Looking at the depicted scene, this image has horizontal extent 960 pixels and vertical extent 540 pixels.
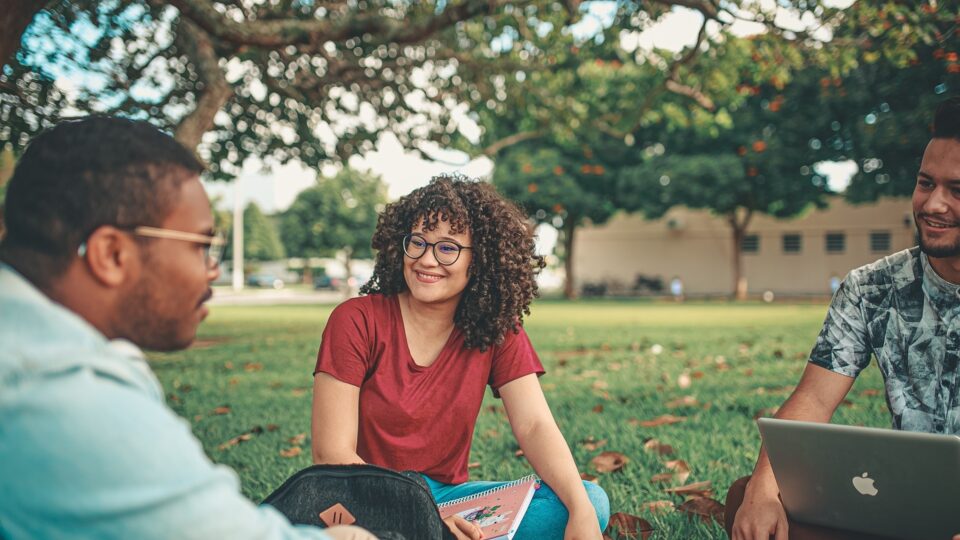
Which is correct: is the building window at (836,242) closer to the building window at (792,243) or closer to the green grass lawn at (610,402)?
the building window at (792,243)

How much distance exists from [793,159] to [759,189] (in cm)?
201

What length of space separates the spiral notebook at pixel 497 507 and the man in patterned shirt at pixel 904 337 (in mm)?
720

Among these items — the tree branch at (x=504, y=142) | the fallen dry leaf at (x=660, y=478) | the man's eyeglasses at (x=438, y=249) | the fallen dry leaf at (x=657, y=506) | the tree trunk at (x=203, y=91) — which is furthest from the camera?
the tree branch at (x=504, y=142)

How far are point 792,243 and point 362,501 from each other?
35.5 metres

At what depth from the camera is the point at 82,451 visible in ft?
3.36

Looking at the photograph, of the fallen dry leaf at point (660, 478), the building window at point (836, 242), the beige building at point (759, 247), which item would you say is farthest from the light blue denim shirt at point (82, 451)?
the building window at point (836, 242)

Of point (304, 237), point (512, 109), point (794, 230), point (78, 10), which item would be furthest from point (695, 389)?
point (304, 237)

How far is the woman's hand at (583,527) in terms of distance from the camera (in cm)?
231

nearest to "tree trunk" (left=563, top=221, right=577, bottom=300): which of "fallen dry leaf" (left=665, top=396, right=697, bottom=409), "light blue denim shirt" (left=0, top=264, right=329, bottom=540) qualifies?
"fallen dry leaf" (left=665, top=396, right=697, bottom=409)

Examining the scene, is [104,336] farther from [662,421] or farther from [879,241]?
[879,241]

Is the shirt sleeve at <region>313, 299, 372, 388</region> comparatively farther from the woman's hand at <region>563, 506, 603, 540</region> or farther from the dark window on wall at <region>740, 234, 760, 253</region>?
the dark window on wall at <region>740, 234, 760, 253</region>

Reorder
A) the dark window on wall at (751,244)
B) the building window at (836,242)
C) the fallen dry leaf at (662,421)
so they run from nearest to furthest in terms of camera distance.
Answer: the fallen dry leaf at (662,421)
the building window at (836,242)
the dark window on wall at (751,244)

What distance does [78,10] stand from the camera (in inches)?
260

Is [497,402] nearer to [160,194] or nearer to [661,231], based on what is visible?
[160,194]
